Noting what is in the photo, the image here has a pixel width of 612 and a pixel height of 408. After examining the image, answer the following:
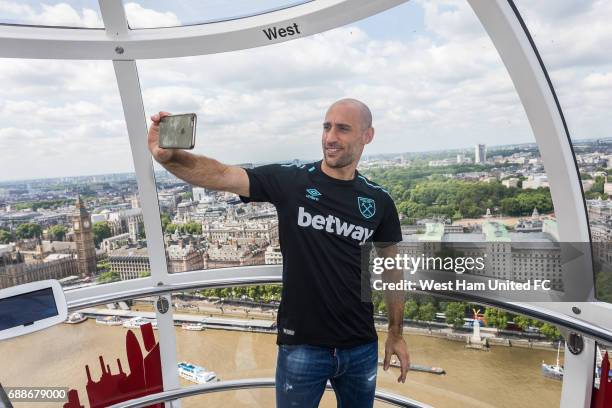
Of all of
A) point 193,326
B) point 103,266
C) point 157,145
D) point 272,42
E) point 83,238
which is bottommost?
point 193,326

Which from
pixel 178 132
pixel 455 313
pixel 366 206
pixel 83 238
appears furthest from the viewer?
pixel 83 238

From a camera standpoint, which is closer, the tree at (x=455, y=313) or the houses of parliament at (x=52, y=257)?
the tree at (x=455, y=313)

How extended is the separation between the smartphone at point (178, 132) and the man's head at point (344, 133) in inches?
26.7

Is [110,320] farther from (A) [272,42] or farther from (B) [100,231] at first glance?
(A) [272,42]

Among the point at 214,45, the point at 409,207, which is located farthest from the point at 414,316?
the point at 214,45

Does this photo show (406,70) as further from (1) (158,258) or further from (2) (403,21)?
(1) (158,258)

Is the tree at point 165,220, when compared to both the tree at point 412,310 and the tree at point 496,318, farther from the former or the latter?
the tree at point 496,318

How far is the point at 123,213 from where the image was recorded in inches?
121

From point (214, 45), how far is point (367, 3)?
94cm

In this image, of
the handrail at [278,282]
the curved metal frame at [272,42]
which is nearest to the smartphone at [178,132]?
the curved metal frame at [272,42]

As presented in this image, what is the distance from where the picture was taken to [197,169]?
1.73m

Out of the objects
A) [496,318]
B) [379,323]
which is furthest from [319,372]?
[496,318]

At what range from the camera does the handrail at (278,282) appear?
6.18 ft

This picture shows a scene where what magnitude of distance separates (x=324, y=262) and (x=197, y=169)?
2.23 ft
